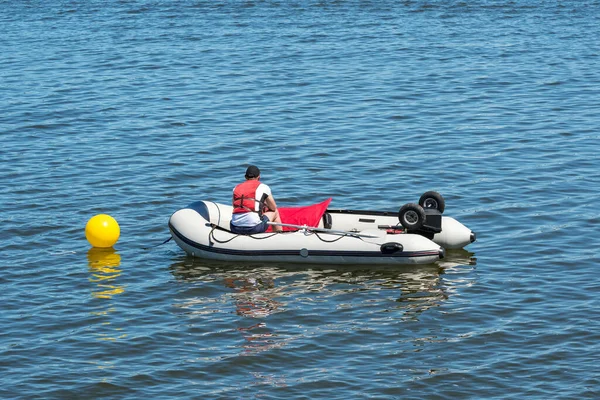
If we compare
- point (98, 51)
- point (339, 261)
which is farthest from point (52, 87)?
point (339, 261)

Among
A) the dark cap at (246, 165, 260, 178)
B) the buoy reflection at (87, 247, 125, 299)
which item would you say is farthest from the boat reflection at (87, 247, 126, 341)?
the dark cap at (246, 165, 260, 178)

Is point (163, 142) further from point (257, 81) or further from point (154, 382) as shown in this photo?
point (154, 382)

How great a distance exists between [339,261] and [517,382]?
4420 mm

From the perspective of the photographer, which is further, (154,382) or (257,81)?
(257,81)

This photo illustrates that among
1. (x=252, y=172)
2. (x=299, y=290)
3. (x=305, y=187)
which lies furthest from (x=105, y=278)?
(x=305, y=187)

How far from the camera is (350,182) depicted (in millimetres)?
19641

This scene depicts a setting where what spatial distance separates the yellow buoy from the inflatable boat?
Result: 1007 millimetres

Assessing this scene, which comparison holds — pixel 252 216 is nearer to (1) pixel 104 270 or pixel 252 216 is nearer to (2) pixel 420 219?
(1) pixel 104 270

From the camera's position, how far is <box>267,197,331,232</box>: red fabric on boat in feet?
52.4

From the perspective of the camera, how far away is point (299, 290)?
578 inches

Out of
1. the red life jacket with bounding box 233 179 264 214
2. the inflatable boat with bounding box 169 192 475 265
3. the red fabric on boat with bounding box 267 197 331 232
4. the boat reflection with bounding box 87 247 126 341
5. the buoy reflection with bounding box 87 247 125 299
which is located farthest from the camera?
the red fabric on boat with bounding box 267 197 331 232

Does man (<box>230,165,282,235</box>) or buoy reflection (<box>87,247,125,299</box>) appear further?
man (<box>230,165,282,235</box>)

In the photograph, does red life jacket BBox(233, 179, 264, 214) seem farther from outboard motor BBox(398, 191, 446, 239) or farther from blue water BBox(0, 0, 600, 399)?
outboard motor BBox(398, 191, 446, 239)

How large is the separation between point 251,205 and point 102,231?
98.9 inches
